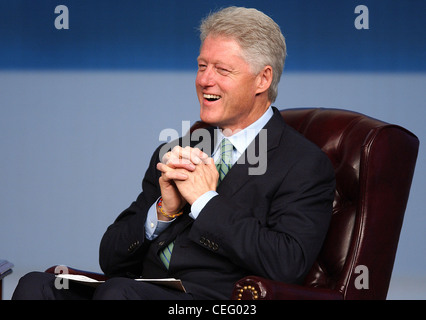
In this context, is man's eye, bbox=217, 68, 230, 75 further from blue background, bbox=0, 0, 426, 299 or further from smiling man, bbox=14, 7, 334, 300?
blue background, bbox=0, 0, 426, 299

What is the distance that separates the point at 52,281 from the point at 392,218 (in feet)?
3.56

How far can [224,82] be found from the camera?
2176 millimetres

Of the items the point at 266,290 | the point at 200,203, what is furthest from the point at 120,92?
the point at 266,290

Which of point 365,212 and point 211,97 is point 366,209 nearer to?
point 365,212

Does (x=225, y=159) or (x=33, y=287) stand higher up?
(x=225, y=159)

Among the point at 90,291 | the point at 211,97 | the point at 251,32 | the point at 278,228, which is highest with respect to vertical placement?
the point at 251,32

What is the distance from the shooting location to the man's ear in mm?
2230

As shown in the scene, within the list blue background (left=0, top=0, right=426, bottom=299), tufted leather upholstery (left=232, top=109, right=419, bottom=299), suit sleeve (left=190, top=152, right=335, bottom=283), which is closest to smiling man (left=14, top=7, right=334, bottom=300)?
suit sleeve (left=190, top=152, right=335, bottom=283)

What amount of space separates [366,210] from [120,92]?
2.41 metres

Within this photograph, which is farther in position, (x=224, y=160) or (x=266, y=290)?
(x=224, y=160)

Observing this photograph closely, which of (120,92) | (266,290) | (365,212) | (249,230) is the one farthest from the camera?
(120,92)

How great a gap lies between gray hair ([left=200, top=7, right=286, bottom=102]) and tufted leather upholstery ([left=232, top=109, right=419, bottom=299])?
409 mm

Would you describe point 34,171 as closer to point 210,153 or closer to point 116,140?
point 116,140

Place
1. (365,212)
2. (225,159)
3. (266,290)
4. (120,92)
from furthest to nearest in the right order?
1. (120,92)
2. (225,159)
3. (365,212)
4. (266,290)
